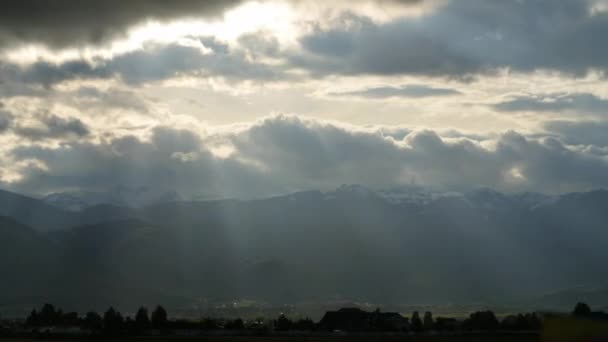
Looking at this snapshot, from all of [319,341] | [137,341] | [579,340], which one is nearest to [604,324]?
[579,340]

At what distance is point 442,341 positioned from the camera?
197m

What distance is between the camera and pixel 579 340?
11069 cm

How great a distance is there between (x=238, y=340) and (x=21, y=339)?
1910 inches

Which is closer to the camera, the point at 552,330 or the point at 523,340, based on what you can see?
the point at 552,330

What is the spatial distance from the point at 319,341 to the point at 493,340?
38.1 meters

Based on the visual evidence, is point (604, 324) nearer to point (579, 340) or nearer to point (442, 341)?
point (579, 340)

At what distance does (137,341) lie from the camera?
634ft

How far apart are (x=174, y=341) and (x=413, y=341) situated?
173ft

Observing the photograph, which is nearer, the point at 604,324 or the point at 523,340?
the point at 604,324

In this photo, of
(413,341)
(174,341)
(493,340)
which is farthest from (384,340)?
(174,341)

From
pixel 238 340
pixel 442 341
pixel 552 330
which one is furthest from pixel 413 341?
pixel 552 330

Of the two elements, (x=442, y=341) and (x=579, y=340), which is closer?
(x=579, y=340)

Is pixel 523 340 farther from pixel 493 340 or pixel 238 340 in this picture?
pixel 238 340

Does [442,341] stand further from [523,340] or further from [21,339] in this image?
[21,339]
